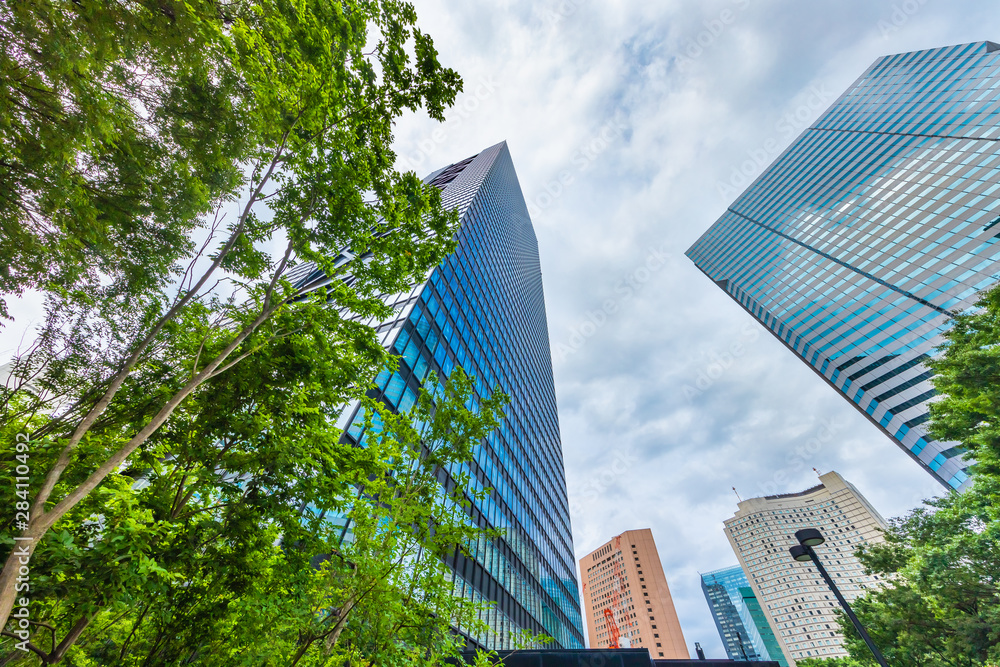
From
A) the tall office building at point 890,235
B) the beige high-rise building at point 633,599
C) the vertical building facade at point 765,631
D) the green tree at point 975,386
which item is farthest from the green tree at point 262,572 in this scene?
the vertical building facade at point 765,631

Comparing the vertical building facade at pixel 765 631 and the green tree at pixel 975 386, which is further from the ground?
the vertical building facade at pixel 765 631

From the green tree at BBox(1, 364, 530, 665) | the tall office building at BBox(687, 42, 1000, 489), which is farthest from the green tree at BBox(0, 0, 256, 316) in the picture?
the tall office building at BBox(687, 42, 1000, 489)

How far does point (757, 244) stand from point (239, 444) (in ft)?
300

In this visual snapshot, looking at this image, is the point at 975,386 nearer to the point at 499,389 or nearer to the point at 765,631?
the point at 499,389

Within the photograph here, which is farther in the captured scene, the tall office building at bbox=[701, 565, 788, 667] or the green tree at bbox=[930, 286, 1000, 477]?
the tall office building at bbox=[701, 565, 788, 667]

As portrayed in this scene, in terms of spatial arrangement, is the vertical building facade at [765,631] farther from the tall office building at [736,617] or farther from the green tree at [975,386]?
the green tree at [975,386]

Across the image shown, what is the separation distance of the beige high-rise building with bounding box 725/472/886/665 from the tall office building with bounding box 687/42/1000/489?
78.3 m

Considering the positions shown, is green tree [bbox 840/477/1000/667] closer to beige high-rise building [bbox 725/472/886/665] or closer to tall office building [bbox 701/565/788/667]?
beige high-rise building [bbox 725/472/886/665]

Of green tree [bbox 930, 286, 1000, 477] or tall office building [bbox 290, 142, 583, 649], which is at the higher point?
tall office building [bbox 290, 142, 583, 649]

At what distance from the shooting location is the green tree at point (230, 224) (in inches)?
187

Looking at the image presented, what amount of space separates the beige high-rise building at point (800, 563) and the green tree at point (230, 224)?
457 ft

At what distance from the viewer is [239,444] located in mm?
5746

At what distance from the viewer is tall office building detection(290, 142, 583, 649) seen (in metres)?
19.6

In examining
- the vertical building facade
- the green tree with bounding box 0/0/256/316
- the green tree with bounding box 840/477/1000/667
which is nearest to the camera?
the green tree with bounding box 0/0/256/316
